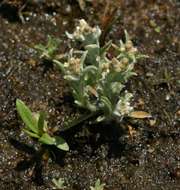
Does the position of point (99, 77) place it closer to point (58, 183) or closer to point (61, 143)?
point (61, 143)

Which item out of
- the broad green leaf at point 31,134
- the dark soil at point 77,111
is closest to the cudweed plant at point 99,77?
the dark soil at point 77,111

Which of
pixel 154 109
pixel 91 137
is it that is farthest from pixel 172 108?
pixel 91 137

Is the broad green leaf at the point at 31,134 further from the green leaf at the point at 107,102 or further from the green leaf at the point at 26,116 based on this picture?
the green leaf at the point at 107,102

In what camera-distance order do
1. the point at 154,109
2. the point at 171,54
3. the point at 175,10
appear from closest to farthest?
the point at 154,109, the point at 171,54, the point at 175,10

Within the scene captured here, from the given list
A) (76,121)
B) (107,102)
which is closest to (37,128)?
(76,121)

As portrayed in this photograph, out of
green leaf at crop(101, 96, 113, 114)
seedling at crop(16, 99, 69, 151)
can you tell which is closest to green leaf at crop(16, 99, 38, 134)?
seedling at crop(16, 99, 69, 151)

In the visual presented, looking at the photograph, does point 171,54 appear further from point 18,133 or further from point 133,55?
point 18,133

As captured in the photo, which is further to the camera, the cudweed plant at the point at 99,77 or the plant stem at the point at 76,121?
the plant stem at the point at 76,121
